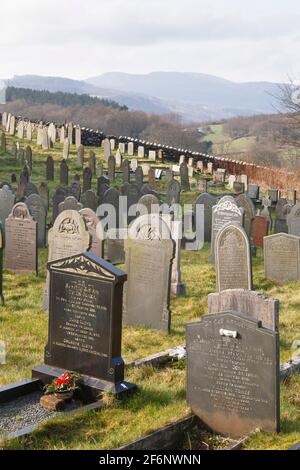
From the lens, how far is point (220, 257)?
37.4 feet

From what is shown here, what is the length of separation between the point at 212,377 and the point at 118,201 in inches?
525

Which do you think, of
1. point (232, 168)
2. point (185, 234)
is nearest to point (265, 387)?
point (185, 234)

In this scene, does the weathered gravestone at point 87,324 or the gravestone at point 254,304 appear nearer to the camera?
the weathered gravestone at point 87,324

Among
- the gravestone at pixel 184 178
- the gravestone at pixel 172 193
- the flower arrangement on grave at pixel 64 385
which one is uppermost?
the gravestone at pixel 184 178

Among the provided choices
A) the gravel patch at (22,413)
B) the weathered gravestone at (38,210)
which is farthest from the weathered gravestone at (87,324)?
the weathered gravestone at (38,210)

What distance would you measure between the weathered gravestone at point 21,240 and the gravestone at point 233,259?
4092 mm

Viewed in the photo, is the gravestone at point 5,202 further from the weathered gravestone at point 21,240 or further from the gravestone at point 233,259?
the gravestone at point 233,259

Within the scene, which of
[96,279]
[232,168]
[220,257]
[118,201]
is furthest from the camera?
[232,168]

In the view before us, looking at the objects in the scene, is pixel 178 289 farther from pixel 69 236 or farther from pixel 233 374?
pixel 233 374

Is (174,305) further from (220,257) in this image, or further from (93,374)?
(93,374)

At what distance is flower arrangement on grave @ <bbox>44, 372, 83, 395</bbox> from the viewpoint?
6918 mm

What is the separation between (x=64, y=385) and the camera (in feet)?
22.8

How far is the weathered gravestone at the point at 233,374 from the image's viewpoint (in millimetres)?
6031

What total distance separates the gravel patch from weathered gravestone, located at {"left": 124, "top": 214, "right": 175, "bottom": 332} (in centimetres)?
319
